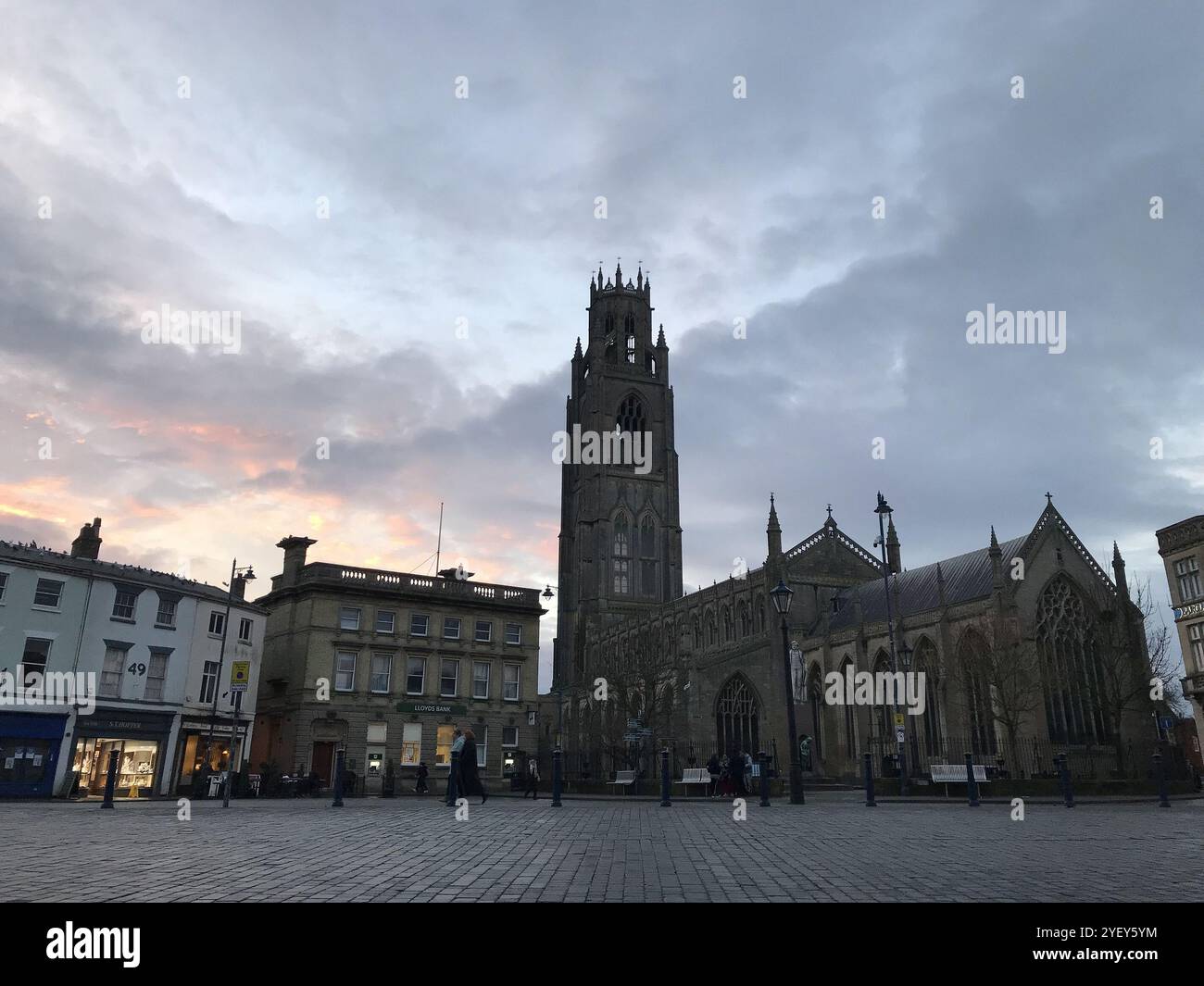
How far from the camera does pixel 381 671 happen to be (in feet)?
152

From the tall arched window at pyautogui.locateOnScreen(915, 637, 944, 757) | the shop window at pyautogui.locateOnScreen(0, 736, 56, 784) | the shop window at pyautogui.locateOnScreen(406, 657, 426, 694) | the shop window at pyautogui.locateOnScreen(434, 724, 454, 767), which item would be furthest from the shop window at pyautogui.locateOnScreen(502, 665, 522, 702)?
the tall arched window at pyautogui.locateOnScreen(915, 637, 944, 757)

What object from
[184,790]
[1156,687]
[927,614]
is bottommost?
[184,790]

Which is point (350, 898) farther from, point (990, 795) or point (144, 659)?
point (144, 659)

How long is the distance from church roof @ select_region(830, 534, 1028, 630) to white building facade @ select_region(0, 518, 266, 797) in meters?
36.2

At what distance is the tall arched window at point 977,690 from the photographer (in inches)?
1645

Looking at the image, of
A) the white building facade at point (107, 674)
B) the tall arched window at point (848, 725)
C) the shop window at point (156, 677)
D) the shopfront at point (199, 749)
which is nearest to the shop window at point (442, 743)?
the white building facade at point (107, 674)

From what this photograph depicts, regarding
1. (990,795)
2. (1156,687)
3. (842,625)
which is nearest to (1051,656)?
(1156,687)

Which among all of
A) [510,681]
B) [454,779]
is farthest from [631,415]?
[454,779]

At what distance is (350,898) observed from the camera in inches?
260

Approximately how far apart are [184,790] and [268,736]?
7918 millimetres

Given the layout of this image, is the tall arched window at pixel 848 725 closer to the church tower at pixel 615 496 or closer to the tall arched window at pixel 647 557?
the church tower at pixel 615 496

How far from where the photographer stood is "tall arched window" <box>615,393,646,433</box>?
93.9 metres
